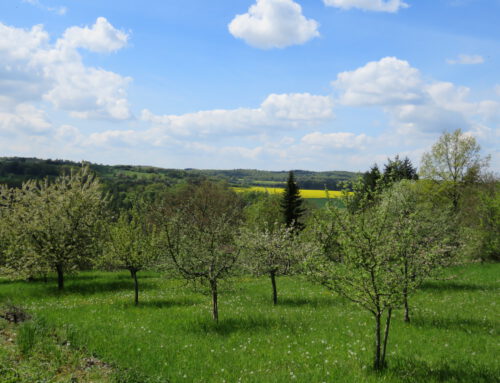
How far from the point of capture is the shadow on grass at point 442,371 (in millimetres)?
8953

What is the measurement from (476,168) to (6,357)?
5532 centimetres

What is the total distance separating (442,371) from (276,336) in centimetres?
587

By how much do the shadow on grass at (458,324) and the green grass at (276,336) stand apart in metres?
0.04

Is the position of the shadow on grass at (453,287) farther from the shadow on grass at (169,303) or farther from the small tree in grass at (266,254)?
the shadow on grass at (169,303)

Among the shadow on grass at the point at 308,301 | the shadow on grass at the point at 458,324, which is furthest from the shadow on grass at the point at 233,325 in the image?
the shadow on grass at the point at 458,324

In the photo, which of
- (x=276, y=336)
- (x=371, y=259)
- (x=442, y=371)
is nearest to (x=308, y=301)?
(x=276, y=336)

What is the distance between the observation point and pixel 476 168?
46.9 metres

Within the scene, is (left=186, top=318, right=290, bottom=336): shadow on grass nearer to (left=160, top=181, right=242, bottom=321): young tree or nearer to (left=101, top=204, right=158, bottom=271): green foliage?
(left=160, top=181, right=242, bottom=321): young tree

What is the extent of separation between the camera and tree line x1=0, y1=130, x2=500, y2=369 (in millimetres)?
9453

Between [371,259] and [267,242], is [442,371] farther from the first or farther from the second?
[267,242]

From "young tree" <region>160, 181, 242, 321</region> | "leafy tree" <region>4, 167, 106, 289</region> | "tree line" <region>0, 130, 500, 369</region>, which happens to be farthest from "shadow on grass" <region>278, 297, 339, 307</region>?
"leafy tree" <region>4, 167, 106, 289</region>

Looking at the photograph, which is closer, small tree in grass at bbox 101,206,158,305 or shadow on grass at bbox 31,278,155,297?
small tree in grass at bbox 101,206,158,305

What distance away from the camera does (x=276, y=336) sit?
43.1ft

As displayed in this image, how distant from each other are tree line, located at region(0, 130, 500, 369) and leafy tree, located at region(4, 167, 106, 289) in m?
0.08
